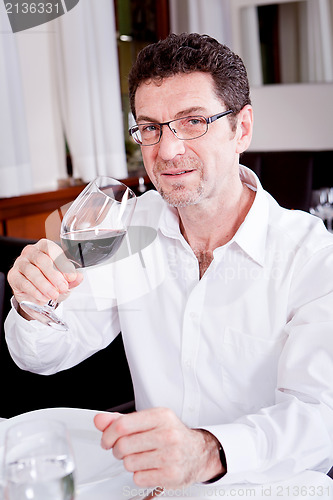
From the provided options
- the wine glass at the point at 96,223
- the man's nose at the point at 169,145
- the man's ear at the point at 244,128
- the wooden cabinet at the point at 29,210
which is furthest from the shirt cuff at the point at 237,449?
the wooden cabinet at the point at 29,210

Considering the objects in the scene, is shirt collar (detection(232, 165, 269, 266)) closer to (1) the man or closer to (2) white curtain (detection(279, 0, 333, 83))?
(1) the man

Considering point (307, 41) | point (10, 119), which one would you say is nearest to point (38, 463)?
point (10, 119)

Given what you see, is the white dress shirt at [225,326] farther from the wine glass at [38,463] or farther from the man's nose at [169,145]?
the wine glass at [38,463]

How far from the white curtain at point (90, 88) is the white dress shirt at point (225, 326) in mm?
2379

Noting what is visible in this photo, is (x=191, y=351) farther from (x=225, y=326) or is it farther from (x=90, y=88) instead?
(x=90, y=88)

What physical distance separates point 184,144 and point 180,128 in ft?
0.10

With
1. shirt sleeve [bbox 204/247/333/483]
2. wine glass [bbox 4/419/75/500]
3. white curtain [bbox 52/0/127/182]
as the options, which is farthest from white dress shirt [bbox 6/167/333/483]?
white curtain [bbox 52/0/127/182]

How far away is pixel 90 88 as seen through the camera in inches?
149

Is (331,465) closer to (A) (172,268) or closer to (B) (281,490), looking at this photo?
(B) (281,490)

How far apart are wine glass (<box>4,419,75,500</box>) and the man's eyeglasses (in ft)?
2.28

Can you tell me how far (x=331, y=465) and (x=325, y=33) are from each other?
3969mm

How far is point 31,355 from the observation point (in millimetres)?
1320

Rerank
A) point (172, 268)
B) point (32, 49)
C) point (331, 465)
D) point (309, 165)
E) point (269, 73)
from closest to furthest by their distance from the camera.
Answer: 1. point (331, 465)
2. point (172, 268)
3. point (32, 49)
4. point (309, 165)
5. point (269, 73)

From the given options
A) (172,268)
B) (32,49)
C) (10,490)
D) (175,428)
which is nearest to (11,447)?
(10,490)
